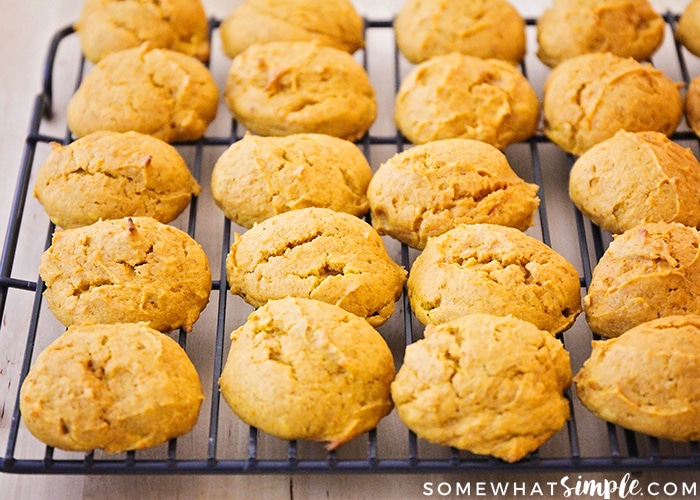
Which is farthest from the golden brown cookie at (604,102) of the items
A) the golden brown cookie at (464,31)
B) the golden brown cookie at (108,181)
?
the golden brown cookie at (108,181)

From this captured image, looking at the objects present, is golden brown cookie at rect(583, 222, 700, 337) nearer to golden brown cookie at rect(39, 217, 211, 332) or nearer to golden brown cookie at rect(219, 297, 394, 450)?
golden brown cookie at rect(219, 297, 394, 450)

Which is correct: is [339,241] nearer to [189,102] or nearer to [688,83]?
[189,102]

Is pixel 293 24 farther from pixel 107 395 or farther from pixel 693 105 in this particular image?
pixel 107 395

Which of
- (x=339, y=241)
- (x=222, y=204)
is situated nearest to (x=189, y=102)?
(x=222, y=204)

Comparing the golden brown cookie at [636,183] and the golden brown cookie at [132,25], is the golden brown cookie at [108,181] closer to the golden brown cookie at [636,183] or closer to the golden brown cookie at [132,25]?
the golden brown cookie at [132,25]

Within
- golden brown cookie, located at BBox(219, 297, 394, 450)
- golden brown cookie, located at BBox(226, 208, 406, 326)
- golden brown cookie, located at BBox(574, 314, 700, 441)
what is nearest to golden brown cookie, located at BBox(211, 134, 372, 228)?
golden brown cookie, located at BBox(226, 208, 406, 326)

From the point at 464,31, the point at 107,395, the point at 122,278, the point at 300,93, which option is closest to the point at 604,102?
the point at 464,31

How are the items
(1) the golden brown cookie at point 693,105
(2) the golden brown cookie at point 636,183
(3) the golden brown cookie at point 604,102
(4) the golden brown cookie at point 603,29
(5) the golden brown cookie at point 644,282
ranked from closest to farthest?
A: (5) the golden brown cookie at point 644,282, (2) the golden brown cookie at point 636,183, (3) the golden brown cookie at point 604,102, (1) the golden brown cookie at point 693,105, (4) the golden brown cookie at point 603,29
